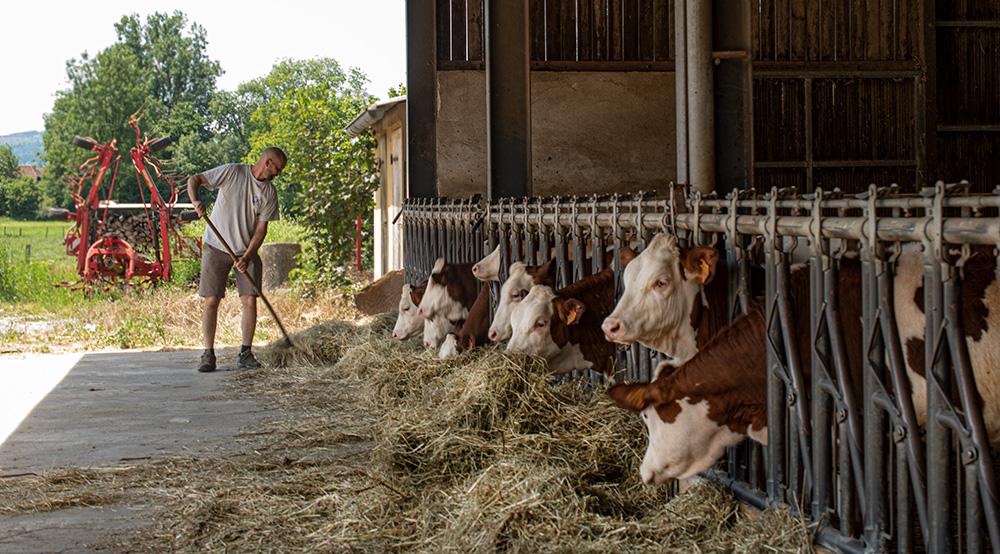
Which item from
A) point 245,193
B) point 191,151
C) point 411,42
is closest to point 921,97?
point 411,42

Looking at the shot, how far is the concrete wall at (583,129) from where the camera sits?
1081cm

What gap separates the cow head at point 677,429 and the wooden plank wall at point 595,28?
8553 millimetres

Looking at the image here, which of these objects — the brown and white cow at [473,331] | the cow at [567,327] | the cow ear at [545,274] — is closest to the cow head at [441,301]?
the brown and white cow at [473,331]

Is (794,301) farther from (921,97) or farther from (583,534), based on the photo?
(921,97)

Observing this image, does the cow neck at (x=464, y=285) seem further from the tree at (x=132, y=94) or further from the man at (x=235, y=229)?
the tree at (x=132, y=94)

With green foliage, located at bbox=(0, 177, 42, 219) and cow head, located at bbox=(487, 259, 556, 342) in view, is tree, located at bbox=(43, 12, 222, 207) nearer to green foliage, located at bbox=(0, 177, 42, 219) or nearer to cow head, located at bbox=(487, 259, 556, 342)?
green foliage, located at bbox=(0, 177, 42, 219)

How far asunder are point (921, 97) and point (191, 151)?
57.4 metres

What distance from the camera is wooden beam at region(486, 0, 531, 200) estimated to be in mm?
7406

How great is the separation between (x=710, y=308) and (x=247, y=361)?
5003 millimetres

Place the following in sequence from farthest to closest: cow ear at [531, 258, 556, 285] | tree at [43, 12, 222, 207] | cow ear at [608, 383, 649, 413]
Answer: tree at [43, 12, 222, 207] → cow ear at [531, 258, 556, 285] → cow ear at [608, 383, 649, 413]

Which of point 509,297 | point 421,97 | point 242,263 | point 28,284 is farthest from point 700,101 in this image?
point 28,284

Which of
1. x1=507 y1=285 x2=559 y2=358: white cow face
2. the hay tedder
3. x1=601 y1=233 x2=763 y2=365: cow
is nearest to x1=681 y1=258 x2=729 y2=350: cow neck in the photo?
x1=601 y1=233 x2=763 y2=365: cow

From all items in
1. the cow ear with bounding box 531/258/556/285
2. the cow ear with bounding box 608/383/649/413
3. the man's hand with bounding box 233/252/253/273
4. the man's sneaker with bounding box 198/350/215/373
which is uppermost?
the man's hand with bounding box 233/252/253/273

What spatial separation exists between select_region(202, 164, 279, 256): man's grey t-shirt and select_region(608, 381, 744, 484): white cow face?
205 inches
